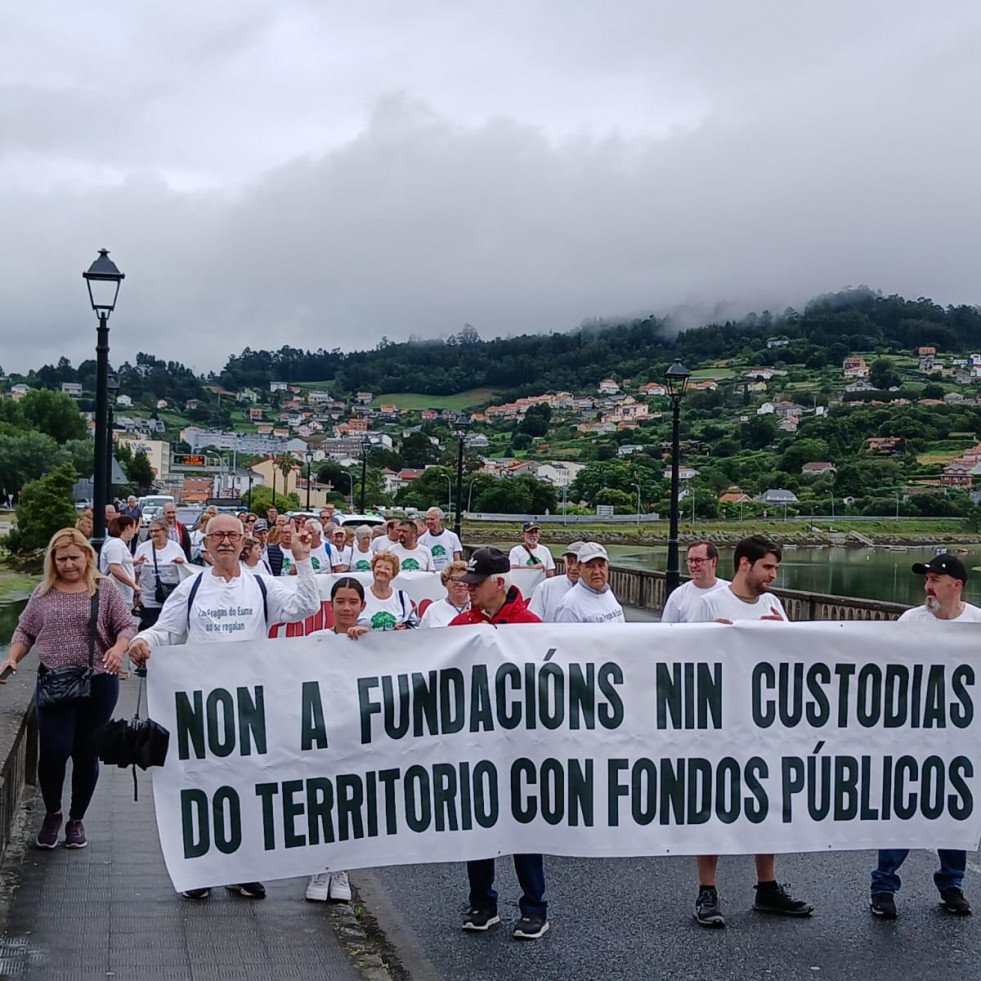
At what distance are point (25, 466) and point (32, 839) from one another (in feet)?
Result: 321

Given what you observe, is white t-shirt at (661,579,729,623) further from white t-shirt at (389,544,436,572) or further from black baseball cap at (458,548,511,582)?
white t-shirt at (389,544,436,572)

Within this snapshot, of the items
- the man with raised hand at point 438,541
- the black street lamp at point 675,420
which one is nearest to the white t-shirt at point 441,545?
the man with raised hand at point 438,541

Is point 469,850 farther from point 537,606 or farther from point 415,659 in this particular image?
point 537,606

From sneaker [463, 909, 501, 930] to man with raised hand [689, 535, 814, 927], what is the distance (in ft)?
3.21

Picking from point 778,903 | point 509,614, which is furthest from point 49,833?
point 778,903

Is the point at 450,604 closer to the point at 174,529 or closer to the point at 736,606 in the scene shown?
the point at 736,606

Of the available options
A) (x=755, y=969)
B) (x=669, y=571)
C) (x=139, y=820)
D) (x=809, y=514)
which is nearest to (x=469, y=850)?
(x=755, y=969)

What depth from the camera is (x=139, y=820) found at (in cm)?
743

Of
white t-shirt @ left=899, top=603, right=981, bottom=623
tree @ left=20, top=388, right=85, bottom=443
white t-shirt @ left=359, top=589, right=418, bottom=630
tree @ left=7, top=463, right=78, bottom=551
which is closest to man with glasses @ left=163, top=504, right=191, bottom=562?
white t-shirt @ left=359, top=589, right=418, bottom=630

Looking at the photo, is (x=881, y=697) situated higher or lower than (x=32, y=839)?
higher

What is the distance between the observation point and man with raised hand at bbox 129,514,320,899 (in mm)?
6352

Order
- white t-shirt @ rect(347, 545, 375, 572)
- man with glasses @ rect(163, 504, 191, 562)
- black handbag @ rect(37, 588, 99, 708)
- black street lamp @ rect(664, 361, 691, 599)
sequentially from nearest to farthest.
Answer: black handbag @ rect(37, 588, 99, 708) < white t-shirt @ rect(347, 545, 375, 572) < man with glasses @ rect(163, 504, 191, 562) < black street lamp @ rect(664, 361, 691, 599)

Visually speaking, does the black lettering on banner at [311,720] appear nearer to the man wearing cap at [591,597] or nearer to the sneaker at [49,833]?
the sneaker at [49,833]

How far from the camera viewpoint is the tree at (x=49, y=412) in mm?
131375
